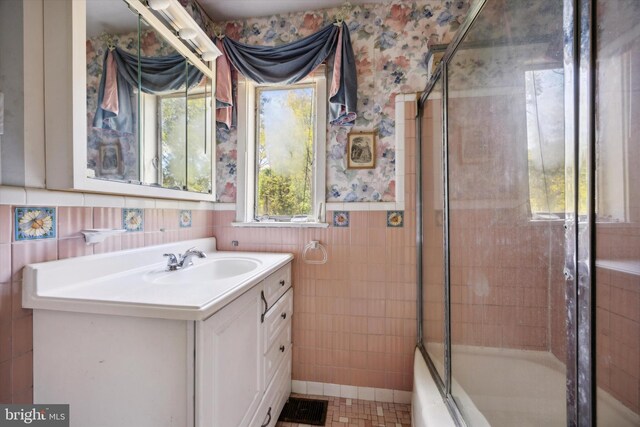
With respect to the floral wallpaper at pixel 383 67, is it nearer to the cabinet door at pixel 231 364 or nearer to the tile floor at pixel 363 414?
the cabinet door at pixel 231 364

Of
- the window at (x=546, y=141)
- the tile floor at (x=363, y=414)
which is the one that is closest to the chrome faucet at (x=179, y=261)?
the tile floor at (x=363, y=414)

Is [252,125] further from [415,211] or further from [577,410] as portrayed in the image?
[577,410]

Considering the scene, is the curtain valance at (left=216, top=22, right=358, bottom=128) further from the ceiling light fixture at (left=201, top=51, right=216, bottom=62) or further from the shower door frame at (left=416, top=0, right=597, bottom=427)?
the shower door frame at (left=416, top=0, right=597, bottom=427)

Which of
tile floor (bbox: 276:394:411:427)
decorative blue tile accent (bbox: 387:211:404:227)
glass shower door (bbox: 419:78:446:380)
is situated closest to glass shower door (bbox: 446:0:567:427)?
glass shower door (bbox: 419:78:446:380)

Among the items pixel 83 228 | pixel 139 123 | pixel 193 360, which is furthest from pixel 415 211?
pixel 83 228

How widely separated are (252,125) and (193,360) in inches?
66.6

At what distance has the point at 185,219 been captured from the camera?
5.45ft

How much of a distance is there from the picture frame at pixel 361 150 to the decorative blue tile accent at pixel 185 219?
110 cm

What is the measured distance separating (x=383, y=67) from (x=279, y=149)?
0.93 m

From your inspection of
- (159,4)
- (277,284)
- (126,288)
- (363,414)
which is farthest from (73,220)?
(363,414)

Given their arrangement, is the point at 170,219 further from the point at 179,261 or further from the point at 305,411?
the point at 305,411

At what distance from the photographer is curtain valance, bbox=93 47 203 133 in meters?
1.00

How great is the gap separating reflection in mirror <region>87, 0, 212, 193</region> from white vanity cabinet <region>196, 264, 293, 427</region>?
712 mm

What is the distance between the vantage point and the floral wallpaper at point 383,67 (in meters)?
1.79
